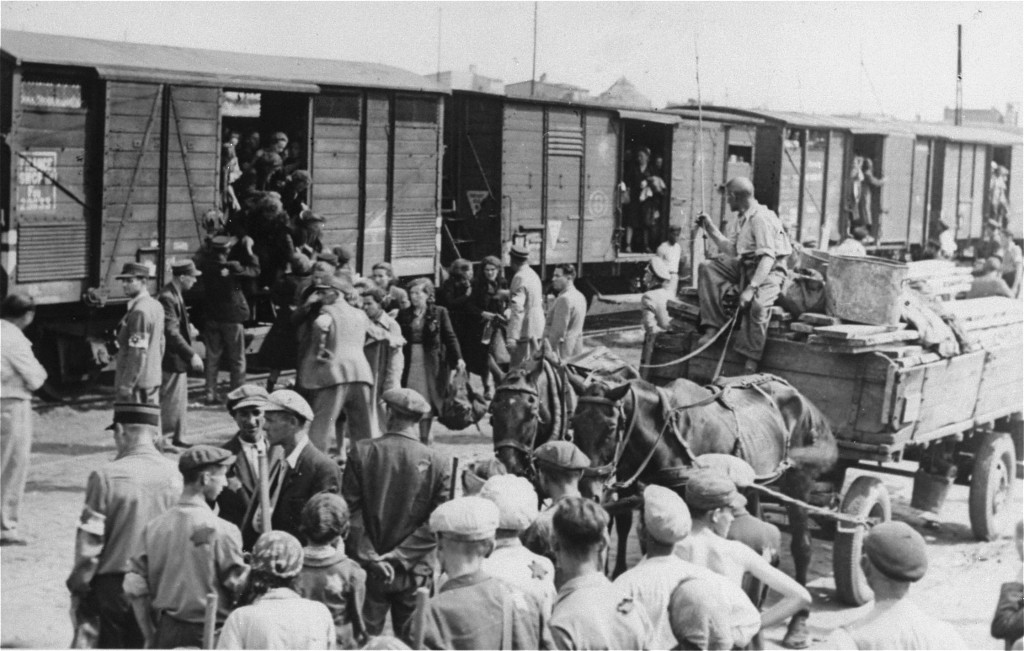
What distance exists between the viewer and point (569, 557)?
4414 mm

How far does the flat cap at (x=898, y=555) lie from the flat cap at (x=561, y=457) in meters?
1.80

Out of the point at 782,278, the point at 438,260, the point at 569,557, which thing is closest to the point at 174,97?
the point at 438,260

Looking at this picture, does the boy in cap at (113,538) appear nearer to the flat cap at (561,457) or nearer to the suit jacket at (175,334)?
the flat cap at (561,457)

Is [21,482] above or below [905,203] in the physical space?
below

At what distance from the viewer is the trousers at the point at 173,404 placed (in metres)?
10.8

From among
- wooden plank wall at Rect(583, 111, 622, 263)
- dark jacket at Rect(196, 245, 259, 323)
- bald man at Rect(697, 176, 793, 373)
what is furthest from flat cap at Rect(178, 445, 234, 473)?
wooden plank wall at Rect(583, 111, 622, 263)

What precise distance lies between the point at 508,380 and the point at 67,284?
6962 millimetres

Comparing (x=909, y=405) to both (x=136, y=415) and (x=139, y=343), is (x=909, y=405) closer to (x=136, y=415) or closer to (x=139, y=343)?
(x=136, y=415)

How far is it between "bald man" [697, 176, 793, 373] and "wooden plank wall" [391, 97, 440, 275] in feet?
22.9

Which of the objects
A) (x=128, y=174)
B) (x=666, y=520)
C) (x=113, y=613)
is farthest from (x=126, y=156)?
(x=666, y=520)

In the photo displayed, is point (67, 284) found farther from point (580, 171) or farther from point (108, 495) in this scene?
point (580, 171)

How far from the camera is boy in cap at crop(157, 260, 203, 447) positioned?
34.7 feet

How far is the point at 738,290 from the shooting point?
9.43 m

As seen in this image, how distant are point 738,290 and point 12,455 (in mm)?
5484
